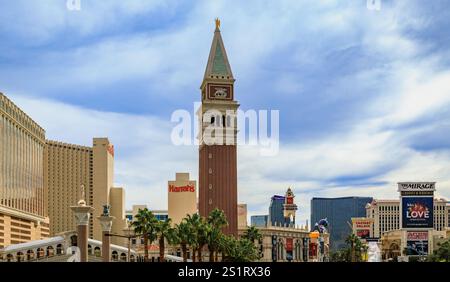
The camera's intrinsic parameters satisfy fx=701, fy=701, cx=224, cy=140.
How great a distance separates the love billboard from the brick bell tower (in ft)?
128

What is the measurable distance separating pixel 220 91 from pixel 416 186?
52590mm

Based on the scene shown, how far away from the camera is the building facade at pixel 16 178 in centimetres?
16312

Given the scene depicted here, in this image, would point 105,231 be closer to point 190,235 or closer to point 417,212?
point 190,235

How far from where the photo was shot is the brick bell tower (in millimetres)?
164625

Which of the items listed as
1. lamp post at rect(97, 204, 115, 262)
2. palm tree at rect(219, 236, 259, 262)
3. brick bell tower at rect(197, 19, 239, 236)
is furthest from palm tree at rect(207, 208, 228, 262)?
brick bell tower at rect(197, 19, 239, 236)

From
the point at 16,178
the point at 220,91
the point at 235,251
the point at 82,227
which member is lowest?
the point at 235,251

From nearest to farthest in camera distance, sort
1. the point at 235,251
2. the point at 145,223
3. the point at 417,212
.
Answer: the point at 145,223 < the point at 235,251 < the point at 417,212

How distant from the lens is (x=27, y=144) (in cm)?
19338

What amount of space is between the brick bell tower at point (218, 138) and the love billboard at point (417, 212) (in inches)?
1540

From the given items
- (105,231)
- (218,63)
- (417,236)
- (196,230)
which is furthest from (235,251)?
(218,63)

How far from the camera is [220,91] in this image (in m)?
174
